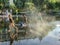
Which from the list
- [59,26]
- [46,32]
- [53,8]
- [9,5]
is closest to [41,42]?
[46,32]

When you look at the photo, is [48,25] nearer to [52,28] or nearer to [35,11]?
[52,28]

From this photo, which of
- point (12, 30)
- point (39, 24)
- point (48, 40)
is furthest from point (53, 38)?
point (12, 30)

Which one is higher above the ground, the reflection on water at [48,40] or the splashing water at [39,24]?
the splashing water at [39,24]

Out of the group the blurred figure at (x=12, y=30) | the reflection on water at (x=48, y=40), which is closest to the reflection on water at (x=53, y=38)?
the reflection on water at (x=48, y=40)

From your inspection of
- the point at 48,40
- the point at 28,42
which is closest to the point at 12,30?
the point at 28,42

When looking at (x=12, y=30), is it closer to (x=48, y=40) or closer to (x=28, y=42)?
(x=28, y=42)

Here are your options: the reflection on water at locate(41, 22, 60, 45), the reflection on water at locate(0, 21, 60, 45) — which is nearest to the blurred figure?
the reflection on water at locate(0, 21, 60, 45)

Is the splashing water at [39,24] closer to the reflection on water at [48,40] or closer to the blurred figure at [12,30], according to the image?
the reflection on water at [48,40]

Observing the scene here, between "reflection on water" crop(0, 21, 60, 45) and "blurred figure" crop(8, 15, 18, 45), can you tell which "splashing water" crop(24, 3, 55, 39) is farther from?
"blurred figure" crop(8, 15, 18, 45)

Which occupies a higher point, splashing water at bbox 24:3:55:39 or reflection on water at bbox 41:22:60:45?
splashing water at bbox 24:3:55:39

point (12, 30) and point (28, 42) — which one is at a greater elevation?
point (12, 30)

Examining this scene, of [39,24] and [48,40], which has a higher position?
[39,24]

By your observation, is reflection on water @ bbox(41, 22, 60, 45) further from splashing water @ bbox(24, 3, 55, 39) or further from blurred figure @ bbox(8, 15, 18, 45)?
blurred figure @ bbox(8, 15, 18, 45)

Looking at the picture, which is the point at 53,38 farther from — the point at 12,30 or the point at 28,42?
the point at 12,30
